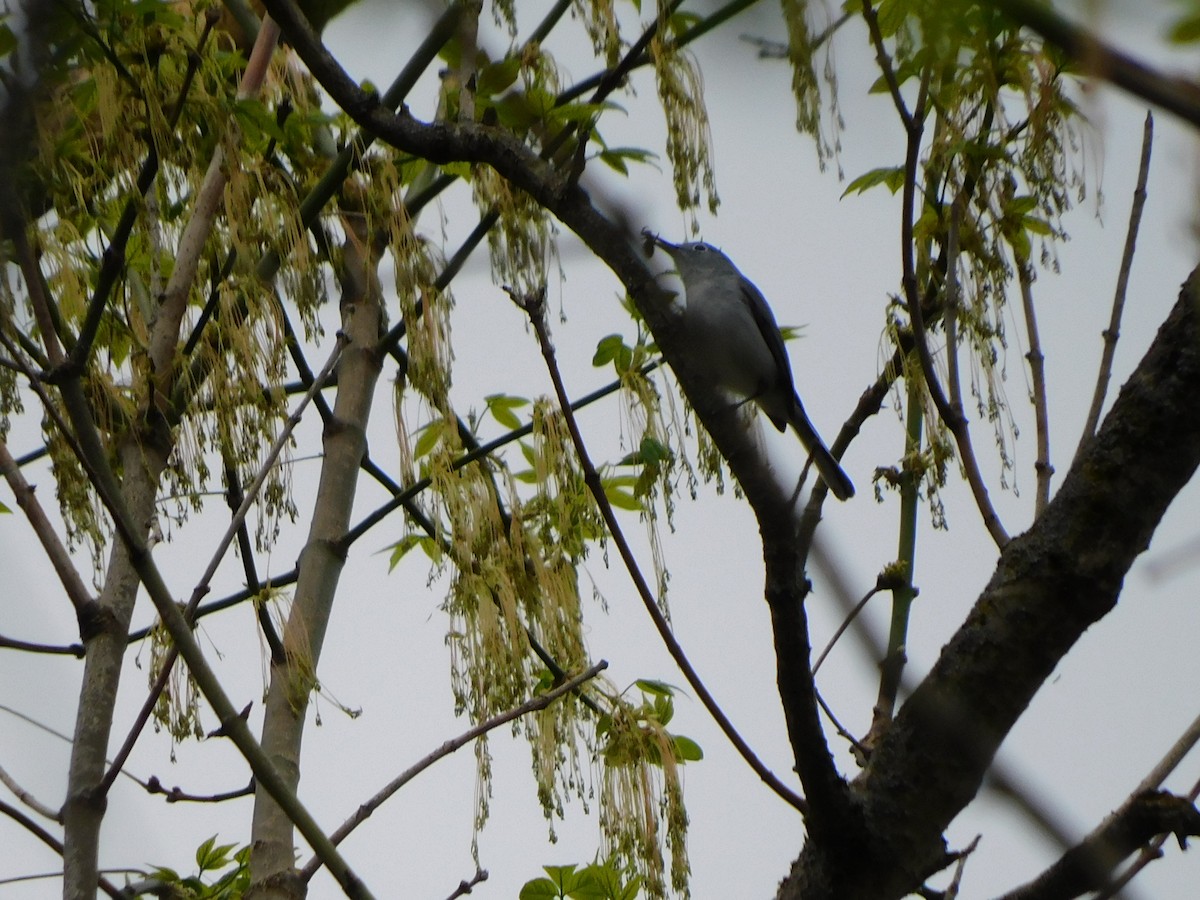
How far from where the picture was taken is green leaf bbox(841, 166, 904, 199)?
11.0 feet

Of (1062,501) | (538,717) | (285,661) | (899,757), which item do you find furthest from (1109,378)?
(285,661)

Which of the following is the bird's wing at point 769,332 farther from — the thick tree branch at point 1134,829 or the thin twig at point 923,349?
the thick tree branch at point 1134,829

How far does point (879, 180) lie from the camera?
10.9 feet

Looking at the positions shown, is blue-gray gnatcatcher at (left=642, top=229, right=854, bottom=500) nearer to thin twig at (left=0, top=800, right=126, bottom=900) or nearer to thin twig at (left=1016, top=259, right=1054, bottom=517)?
thin twig at (left=1016, top=259, right=1054, bottom=517)

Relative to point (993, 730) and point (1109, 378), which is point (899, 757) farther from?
point (1109, 378)

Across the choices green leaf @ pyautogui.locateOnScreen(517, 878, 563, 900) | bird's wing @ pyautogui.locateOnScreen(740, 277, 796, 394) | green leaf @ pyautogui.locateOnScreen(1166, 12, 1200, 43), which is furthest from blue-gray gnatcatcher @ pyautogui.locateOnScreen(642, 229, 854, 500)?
green leaf @ pyautogui.locateOnScreen(1166, 12, 1200, 43)

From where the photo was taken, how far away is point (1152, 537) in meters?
1.51

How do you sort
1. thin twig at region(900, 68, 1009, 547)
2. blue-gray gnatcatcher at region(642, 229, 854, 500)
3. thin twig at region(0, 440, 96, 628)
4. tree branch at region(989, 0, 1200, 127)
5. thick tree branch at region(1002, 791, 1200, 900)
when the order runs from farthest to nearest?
blue-gray gnatcatcher at region(642, 229, 854, 500) < thin twig at region(0, 440, 96, 628) < thin twig at region(900, 68, 1009, 547) < thick tree branch at region(1002, 791, 1200, 900) < tree branch at region(989, 0, 1200, 127)

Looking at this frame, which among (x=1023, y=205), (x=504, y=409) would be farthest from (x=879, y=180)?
(x=504, y=409)

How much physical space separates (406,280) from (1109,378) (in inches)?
67.9

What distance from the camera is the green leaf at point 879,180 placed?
11.0ft

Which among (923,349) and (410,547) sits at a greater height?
(410,547)

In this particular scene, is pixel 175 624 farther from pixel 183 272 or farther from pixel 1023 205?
pixel 1023 205

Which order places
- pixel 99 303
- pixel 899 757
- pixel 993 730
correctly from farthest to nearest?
pixel 99 303 < pixel 899 757 < pixel 993 730
